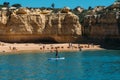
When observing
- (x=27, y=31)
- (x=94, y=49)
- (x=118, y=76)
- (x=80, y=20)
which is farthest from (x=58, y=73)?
(x=80, y=20)

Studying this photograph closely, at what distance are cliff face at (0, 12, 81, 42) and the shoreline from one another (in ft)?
13.2

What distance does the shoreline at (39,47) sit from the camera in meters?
72.9

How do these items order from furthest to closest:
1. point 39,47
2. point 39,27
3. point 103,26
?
point 103,26
point 39,27
point 39,47

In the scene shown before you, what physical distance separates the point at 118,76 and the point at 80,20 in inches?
2228

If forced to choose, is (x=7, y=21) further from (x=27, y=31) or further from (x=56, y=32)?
(x=56, y=32)

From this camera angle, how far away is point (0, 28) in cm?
8212

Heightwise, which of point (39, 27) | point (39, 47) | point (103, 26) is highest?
point (39, 27)

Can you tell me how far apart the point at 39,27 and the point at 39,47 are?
822 cm

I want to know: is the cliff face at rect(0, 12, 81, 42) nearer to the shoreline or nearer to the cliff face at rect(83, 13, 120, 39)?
the cliff face at rect(83, 13, 120, 39)

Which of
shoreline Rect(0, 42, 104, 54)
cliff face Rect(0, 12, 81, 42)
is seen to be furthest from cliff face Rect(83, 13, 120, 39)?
shoreline Rect(0, 42, 104, 54)

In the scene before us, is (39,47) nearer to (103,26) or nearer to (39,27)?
(39,27)

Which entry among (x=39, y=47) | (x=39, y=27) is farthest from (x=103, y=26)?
(x=39, y=47)

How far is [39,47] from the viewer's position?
76625 mm

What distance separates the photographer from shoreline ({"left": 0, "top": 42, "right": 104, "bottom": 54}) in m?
72.9
